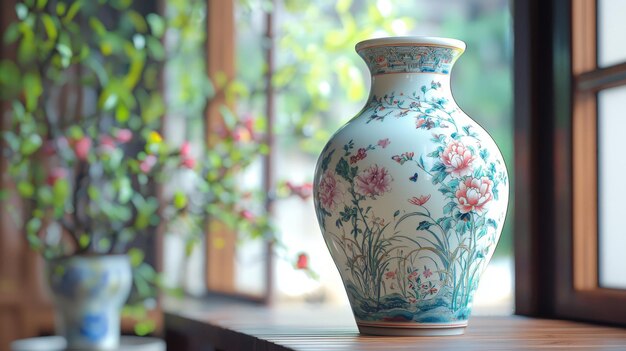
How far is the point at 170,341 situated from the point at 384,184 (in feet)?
2.99

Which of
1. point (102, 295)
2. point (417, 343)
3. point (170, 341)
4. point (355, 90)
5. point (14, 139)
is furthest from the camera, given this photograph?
point (355, 90)

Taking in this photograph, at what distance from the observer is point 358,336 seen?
131cm

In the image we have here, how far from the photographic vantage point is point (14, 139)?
9.04 ft

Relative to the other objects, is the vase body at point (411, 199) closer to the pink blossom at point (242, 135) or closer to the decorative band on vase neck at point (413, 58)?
the decorative band on vase neck at point (413, 58)

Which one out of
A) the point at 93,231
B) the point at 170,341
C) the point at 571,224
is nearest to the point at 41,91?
the point at 93,231

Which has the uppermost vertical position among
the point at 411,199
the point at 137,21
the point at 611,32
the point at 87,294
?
the point at 137,21

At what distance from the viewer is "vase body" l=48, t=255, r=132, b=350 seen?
8.04ft

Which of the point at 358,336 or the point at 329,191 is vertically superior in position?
the point at 329,191

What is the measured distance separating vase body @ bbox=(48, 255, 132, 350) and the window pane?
1.28m

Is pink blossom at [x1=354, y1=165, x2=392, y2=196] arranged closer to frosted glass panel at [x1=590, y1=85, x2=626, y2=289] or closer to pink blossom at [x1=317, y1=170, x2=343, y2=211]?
pink blossom at [x1=317, y1=170, x2=343, y2=211]

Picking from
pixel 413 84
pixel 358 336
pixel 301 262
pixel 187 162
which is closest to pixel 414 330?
pixel 358 336

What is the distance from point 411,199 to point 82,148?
1.61 m

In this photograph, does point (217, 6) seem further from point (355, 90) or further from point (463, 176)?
point (463, 176)

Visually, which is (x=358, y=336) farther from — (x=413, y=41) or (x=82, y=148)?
(x=82, y=148)
